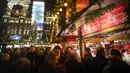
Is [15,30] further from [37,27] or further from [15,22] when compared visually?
[37,27]

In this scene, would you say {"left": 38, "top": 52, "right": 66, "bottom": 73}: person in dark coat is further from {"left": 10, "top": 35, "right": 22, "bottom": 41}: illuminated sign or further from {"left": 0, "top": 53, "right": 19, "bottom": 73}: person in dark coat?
{"left": 10, "top": 35, "right": 22, "bottom": 41}: illuminated sign

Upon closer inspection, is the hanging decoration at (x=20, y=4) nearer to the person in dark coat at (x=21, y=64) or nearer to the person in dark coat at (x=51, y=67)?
the person in dark coat at (x=21, y=64)

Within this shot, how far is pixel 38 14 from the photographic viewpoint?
88750 mm

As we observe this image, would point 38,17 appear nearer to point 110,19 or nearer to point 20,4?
point 20,4

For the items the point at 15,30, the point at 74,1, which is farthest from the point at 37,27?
the point at 74,1

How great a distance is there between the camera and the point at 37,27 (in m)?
87.1

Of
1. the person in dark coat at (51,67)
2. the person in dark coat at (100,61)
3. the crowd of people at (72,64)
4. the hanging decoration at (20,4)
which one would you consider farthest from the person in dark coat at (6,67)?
the hanging decoration at (20,4)

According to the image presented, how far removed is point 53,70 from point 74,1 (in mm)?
5653

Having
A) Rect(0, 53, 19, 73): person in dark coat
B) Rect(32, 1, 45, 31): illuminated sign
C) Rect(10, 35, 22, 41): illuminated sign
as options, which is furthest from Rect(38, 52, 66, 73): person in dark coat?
Rect(32, 1, 45, 31): illuminated sign

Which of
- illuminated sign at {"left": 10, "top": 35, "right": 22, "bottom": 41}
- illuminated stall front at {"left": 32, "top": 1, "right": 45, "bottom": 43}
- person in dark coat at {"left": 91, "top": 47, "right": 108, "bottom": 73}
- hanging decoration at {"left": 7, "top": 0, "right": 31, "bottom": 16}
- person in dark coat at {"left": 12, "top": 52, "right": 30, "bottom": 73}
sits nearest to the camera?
person in dark coat at {"left": 91, "top": 47, "right": 108, "bottom": 73}

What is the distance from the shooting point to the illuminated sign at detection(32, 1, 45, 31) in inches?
3471

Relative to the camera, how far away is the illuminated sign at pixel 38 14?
8816 centimetres

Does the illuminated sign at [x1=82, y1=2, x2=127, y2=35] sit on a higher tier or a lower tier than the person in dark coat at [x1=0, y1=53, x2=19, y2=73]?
higher

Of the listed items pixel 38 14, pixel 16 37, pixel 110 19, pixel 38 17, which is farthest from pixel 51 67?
pixel 38 14
